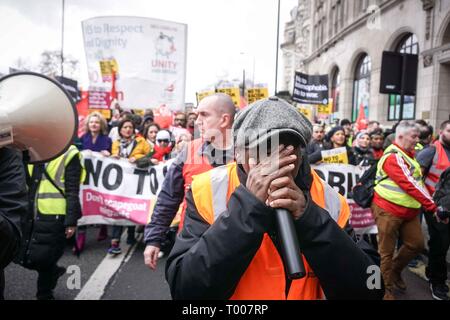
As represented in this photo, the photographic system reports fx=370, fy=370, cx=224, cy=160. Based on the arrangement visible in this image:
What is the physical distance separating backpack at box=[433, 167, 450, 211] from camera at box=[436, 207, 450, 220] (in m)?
0.03

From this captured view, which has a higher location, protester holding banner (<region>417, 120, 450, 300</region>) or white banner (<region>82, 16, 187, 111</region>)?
white banner (<region>82, 16, 187, 111</region>)

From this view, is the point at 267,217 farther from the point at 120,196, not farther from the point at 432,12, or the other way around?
the point at 432,12

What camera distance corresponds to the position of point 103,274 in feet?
13.8

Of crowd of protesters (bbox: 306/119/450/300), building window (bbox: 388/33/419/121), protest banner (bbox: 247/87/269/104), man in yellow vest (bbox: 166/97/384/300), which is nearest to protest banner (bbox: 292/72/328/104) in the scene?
protest banner (bbox: 247/87/269/104)

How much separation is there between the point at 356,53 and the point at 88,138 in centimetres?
2174

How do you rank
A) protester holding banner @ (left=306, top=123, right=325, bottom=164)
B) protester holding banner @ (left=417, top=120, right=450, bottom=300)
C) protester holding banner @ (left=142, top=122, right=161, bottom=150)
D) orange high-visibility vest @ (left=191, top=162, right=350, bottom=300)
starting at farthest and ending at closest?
1. protester holding banner @ (left=142, top=122, right=161, bottom=150)
2. protester holding banner @ (left=306, top=123, right=325, bottom=164)
3. protester holding banner @ (left=417, top=120, right=450, bottom=300)
4. orange high-visibility vest @ (left=191, top=162, right=350, bottom=300)

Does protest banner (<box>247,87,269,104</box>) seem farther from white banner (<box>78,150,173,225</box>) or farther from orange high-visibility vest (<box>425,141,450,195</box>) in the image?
orange high-visibility vest (<box>425,141,450,195</box>)

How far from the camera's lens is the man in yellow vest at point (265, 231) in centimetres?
111

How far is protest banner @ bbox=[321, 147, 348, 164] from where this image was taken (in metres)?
5.29

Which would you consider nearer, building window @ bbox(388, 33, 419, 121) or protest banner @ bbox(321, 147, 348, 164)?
protest banner @ bbox(321, 147, 348, 164)

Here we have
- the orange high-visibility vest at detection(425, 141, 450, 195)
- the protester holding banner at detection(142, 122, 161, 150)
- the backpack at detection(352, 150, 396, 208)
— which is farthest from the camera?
the protester holding banner at detection(142, 122, 161, 150)

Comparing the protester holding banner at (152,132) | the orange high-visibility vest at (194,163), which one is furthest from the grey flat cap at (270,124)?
the protester holding banner at (152,132)

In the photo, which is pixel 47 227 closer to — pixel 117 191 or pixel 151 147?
pixel 117 191
